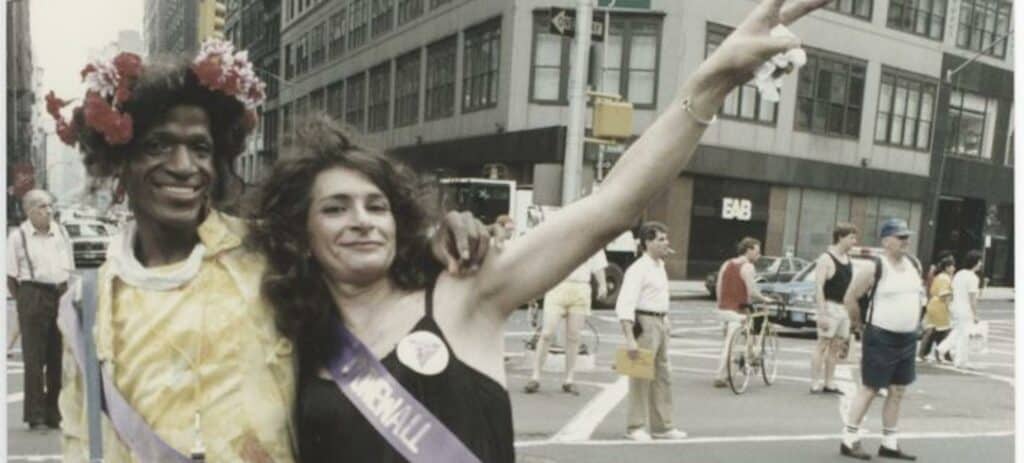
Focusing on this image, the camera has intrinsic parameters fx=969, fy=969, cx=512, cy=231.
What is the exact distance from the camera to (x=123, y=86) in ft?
6.36

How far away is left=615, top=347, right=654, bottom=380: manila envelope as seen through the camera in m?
6.75

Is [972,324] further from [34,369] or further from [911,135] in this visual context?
[911,135]

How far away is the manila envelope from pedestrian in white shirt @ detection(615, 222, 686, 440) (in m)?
0.20

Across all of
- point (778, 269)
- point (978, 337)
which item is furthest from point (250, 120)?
point (778, 269)

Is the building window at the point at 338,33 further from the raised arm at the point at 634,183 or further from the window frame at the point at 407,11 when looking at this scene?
the raised arm at the point at 634,183

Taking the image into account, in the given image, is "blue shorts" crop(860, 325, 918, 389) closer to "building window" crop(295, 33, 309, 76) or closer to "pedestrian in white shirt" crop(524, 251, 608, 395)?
"pedestrian in white shirt" crop(524, 251, 608, 395)

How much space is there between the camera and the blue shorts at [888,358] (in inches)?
A: 265

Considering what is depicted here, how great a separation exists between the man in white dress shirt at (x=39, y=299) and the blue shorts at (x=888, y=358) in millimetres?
5505

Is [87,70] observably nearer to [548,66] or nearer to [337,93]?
[548,66]

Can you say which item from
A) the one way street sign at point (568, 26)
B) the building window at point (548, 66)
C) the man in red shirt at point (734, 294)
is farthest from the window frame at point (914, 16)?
the man in red shirt at point (734, 294)

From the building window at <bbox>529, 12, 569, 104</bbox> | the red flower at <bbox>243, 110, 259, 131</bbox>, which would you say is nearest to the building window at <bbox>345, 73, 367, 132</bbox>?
the building window at <bbox>529, 12, 569, 104</bbox>

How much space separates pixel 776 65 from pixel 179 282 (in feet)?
4.00

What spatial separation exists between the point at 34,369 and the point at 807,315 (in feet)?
38.6

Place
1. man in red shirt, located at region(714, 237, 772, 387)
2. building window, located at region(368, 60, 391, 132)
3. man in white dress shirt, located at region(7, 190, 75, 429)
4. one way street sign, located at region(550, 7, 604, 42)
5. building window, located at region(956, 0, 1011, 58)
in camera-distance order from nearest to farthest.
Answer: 1. man in white dress shirt, located at region(7, 190, 75, 429)
2. man in red shirt, located at region(714, 237, 772, 387)
3. one way street sign, located at region(550, 7, 604, 42)
4. building window, located at region(956, 0, 1011, 58)
5. building window, located at region(368, 60, 391, 132)
